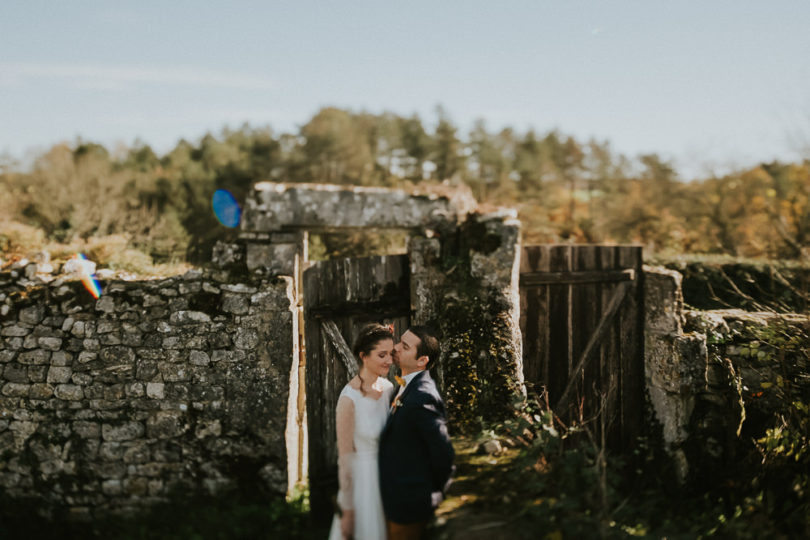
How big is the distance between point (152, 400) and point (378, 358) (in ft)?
9.53

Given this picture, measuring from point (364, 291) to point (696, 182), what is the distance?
17.4 meters

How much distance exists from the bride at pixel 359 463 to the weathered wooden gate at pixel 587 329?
303 centimetres

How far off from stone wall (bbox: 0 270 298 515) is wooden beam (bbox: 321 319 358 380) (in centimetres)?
33

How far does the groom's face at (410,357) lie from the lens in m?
3.52

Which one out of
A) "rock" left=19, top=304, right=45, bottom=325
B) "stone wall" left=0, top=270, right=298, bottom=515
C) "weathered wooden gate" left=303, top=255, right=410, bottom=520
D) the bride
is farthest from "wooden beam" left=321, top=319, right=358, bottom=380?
"rock" left=19, top=304, right=45, bottom=325

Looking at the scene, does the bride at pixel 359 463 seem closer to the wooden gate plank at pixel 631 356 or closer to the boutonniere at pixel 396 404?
the boutonniere at pixel 396 404

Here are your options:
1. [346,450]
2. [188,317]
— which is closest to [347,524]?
[346,450]

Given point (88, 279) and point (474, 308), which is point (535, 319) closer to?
point (474, 308)

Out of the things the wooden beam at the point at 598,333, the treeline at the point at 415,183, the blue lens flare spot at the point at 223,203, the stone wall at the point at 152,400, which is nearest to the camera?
the stone wall at the point at 152,400

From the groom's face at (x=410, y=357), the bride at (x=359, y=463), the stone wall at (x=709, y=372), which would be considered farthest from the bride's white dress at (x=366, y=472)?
the stone wall at (x=709, y=372)

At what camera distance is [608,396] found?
6.00m

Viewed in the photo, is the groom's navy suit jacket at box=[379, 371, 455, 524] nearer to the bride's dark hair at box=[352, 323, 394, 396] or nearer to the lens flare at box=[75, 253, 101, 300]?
the bride's dark hair at box=[352, 323, 394, 396]

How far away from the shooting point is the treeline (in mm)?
14023

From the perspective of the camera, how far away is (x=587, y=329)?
238 inches
